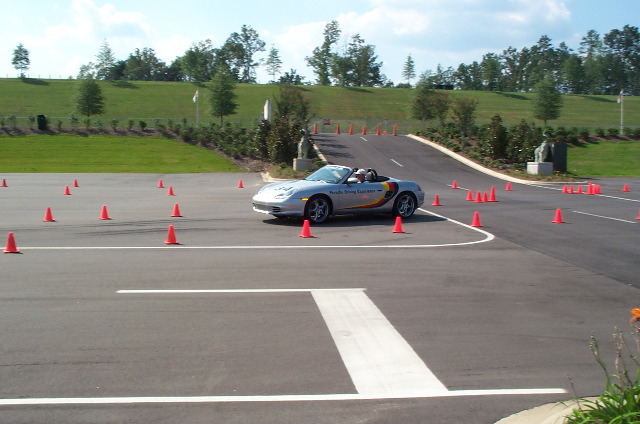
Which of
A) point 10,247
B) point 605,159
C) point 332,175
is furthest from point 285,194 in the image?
point 605,159

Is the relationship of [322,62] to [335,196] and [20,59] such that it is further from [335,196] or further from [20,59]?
[335,196]

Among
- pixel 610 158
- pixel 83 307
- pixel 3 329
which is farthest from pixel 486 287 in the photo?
pixel 610 158

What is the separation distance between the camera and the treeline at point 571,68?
14138cm

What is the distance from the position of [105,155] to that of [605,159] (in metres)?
32.6

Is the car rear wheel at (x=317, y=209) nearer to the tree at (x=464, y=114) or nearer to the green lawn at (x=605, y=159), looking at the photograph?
the green lawn at (x=605, y=159)

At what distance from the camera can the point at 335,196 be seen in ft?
53.0

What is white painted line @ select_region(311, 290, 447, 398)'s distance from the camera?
539 cm

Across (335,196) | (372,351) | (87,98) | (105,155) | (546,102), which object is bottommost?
(372,351)

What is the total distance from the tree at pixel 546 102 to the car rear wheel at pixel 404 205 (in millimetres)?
43890

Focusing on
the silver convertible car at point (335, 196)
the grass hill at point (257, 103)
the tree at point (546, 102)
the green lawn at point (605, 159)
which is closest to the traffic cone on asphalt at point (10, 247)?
the silver convertible car at point (335, 196)

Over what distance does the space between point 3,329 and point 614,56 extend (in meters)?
175

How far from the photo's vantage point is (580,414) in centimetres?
389

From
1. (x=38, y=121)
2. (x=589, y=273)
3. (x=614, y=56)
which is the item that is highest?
(x=614, y=56)

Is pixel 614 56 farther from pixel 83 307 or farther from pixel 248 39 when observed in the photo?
pixel 83 307
